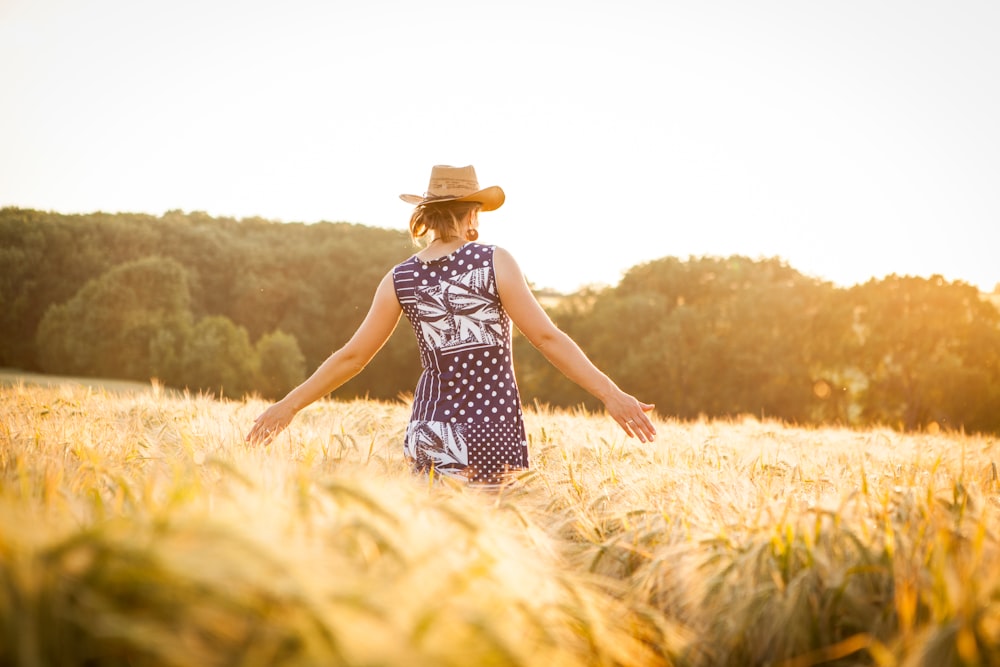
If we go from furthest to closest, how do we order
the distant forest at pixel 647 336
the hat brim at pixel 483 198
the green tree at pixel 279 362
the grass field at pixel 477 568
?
the green tree at pixel 279 362
the distant forest at pixel 647 336
the hat brim at pixel 483 198
the grass field at pixel 477 568

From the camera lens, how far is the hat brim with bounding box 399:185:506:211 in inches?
141

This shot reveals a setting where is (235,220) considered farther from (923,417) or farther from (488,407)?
(488,407)

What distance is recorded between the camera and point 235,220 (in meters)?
43.9

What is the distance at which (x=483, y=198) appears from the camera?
3684 mm

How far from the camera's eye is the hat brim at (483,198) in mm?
3583

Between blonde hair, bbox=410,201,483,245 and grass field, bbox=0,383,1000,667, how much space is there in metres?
1.34

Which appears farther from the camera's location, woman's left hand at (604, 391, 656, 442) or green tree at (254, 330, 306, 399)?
green tree at (254, 330, 306, 399)

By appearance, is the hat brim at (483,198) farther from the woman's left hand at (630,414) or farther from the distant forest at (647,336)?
the distant forest at (647,336)

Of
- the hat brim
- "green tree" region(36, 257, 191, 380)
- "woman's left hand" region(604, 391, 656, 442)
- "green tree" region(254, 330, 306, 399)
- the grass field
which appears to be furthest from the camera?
"green tree" region(254, 330, 306, 399)

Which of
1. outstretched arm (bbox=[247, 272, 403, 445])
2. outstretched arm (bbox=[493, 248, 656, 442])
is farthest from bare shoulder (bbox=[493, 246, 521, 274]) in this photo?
outstretched arm (bbox=[247, 272, 403, 445])

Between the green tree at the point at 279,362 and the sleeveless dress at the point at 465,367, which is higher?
the sleeveless dress at the point at 465,367

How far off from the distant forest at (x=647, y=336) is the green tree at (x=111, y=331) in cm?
6

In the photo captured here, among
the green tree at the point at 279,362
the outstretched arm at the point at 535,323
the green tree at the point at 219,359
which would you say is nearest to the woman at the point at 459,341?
the outstretched arm at the point at 535,323

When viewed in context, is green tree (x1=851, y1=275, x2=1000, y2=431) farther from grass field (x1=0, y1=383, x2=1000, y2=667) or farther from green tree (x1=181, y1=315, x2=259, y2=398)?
grass field (x1=0, y1=383, x2=1000, y2=667)
